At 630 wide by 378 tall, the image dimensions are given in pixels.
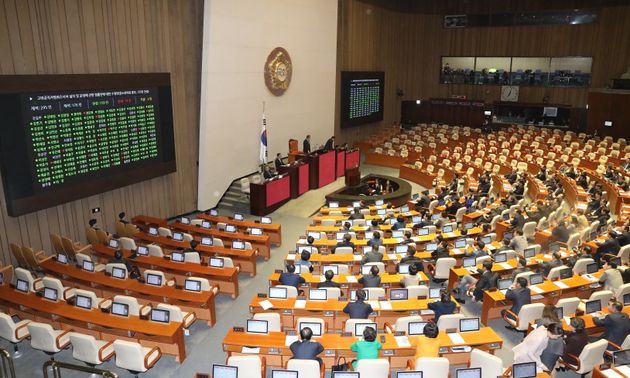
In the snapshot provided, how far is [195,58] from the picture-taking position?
17.4 metres

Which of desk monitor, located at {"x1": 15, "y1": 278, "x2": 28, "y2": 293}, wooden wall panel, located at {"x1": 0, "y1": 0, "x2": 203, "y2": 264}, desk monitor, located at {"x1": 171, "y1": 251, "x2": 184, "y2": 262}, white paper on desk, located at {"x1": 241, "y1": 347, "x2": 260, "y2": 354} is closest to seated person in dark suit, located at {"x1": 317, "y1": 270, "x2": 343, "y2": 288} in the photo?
white paper on desk, located at {"x1": 241, "y1": 347, "x2": 260, "y2": 354}

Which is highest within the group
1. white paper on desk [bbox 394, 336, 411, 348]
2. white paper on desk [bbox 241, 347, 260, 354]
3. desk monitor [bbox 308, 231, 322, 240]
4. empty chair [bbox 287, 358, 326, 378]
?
empty chair [bbox 287, 358, 326, 378]

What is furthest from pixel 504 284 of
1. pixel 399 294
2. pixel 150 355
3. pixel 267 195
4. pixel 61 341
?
pixel 267 195

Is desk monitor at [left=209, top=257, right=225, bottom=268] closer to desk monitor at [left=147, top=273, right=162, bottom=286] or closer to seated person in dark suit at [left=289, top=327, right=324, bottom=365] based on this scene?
desk monitor at [left=147, top=273, right=162, bottom=286]

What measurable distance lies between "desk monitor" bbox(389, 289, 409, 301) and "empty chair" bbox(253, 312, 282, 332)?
2373 mm

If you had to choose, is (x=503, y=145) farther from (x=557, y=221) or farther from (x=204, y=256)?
(x=204, y=256)

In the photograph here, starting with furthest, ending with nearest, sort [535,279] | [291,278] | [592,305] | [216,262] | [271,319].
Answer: [216,262]
[291,278]
[535,279]
[592,305]
[271,319]

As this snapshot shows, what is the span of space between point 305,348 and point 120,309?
3.81 metres

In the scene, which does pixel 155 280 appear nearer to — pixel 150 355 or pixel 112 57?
pixel 150 355

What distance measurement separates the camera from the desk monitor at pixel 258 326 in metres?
8.28

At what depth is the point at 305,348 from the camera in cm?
734

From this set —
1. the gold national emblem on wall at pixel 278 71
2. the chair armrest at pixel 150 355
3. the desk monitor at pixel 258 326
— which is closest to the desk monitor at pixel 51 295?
the chair armrest at pixel 150 355

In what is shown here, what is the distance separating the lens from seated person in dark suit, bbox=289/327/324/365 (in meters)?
7.33

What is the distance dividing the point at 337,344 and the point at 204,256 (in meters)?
5.89
